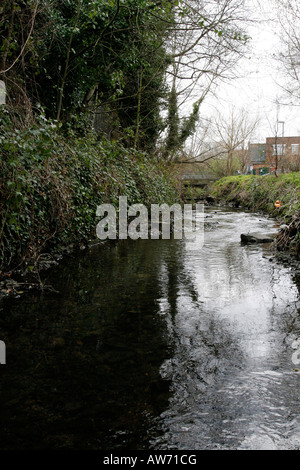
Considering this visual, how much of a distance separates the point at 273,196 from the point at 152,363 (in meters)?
15.0

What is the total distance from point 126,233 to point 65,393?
7315mm

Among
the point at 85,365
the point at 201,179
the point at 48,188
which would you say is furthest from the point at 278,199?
the point at 201,179

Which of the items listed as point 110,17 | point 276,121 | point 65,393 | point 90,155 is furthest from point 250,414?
point 276,121

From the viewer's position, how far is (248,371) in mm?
3023

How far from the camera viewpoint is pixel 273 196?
16.7m

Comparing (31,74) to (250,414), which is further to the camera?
(31,74)

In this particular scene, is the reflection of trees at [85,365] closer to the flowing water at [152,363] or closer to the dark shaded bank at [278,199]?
the flowing water at [152,363]

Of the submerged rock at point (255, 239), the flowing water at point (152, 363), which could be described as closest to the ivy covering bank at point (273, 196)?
the submerged rock at point (255, 239)

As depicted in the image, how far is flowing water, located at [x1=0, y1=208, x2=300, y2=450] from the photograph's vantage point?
2.29 m

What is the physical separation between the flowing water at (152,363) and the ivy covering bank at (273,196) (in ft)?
7.23

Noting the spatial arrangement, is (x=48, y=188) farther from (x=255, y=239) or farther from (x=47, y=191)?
(x=255, y=239)

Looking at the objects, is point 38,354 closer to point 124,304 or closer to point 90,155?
point 124,304

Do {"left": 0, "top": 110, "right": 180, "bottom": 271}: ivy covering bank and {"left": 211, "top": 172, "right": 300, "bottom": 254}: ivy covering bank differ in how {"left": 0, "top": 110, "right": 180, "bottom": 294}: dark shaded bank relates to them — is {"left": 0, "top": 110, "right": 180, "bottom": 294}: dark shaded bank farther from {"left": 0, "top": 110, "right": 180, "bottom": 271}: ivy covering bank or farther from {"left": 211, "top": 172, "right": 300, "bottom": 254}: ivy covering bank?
{"left": 211, "top": 172, "right": 300, "bottom": 254}: ivy covering bank

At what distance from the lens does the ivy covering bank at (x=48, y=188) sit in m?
4.65
